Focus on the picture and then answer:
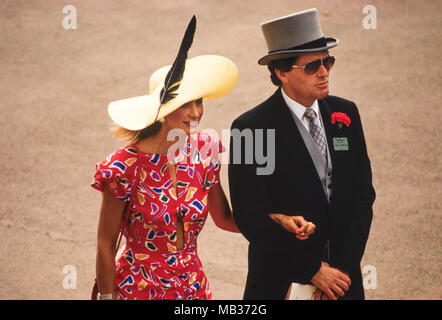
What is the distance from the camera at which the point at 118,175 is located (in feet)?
9.27

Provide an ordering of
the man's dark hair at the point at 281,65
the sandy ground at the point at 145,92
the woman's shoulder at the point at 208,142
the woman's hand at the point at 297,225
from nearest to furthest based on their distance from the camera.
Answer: the woman's hand at the point at 297,225 < the man's dark hair at the point at 281,65 < the woman's shoulder at the point at 208,142 < the sandy ground at the point at 145,92

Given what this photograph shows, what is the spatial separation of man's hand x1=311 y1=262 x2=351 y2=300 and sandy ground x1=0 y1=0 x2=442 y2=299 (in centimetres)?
221

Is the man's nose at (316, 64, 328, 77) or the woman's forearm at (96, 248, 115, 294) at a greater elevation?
the man's nose at (316, 64, 328, 77)

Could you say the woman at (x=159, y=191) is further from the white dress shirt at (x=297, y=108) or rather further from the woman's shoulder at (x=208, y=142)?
the white dress shirt at (x=297, y=108)

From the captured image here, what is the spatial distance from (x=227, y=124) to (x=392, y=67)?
264cm

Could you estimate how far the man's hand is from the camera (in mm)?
2883

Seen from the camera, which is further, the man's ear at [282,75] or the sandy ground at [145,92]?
the sandy ground at [145,92]

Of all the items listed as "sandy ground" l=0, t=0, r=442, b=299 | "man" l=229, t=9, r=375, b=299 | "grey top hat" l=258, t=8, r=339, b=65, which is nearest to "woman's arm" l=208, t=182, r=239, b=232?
"man" l=229, t=9, r=375, b=299

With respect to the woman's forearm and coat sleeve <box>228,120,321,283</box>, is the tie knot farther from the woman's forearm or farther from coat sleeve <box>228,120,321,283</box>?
the woman's forearm

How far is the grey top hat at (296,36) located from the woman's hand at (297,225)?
78 centimetres

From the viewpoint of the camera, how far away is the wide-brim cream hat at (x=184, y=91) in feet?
9.36

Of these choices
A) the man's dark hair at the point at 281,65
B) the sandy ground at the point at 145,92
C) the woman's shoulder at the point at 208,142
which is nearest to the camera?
the man's dark hair at the point at 281,65

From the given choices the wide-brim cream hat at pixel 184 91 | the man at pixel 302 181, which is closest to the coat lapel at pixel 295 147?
the man at pixel 302 181
